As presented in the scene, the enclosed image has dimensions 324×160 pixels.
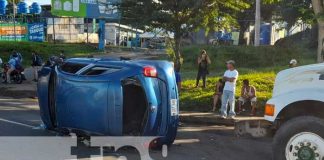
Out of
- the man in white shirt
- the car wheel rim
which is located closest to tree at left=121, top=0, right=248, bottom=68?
the man in white shirt

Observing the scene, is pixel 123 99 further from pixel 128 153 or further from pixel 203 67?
pixel 203 67

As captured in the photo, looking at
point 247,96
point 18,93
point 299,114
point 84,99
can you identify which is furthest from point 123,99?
point 18,93

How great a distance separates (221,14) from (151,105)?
32.5 ft

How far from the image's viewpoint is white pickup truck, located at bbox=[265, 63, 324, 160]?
6.43 m

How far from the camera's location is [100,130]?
8258 millimetres

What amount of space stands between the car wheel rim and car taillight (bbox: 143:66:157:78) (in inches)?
97.0

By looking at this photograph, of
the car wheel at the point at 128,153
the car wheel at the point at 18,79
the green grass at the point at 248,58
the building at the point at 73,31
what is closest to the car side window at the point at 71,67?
the car wheel at the point at 128,153

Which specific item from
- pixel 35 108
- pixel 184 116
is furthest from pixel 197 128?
pixel 35 108

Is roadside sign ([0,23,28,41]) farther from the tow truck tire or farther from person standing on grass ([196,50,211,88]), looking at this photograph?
the tow truck tire

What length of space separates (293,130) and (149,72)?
8.24ft

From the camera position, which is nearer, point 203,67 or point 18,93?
point 203,67

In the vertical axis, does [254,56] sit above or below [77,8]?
below

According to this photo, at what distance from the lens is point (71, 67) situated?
360 inches

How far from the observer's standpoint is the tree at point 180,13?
16.4 m
